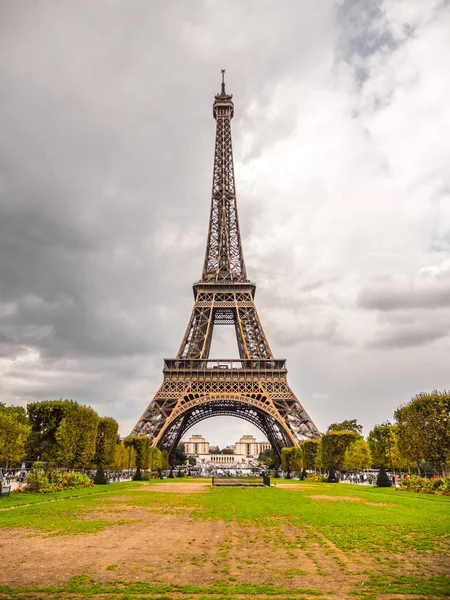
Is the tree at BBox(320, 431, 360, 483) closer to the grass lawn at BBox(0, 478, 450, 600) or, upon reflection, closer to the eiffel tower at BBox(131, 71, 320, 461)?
the eiffel tower at BBox(131, 71, 320, 461)

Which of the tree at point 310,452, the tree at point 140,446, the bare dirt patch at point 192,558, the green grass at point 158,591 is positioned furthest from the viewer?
the tree at point 310,452

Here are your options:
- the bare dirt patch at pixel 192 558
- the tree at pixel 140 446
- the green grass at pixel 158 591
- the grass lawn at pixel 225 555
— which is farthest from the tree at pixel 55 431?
the green grass at pixel 158 591

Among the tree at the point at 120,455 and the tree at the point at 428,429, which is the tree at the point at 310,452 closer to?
the tree at the point at 428,429

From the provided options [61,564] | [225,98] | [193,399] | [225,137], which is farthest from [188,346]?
[61,564]

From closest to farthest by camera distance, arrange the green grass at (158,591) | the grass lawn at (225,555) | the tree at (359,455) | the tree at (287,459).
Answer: the green grass at (158,591)
the grass lawn at (225,555)
the tree at (359,455)
the tree at (287,459)

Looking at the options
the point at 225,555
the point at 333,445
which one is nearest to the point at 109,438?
the point at 333,445

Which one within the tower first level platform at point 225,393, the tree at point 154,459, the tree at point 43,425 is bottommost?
the tree at point 154,459

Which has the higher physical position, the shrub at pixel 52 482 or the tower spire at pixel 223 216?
the tower spire at pixel 223 216

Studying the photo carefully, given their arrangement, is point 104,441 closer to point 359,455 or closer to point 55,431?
point 55,431
